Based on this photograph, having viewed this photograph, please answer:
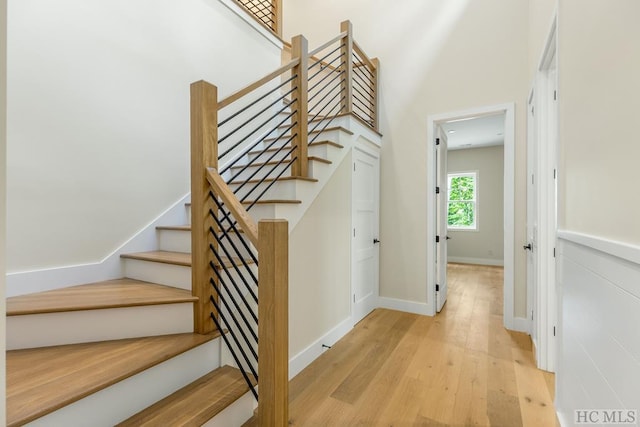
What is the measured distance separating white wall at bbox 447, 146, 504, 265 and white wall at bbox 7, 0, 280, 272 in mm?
6275

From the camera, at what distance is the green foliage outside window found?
23.5 ft

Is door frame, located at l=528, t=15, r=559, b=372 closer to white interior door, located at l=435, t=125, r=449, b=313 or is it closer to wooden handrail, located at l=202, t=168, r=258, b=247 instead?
white interior door, located at l=435, t=125, r=449, b=313

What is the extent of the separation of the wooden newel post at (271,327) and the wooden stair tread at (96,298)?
606 millimetres

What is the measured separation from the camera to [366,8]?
12.8ft

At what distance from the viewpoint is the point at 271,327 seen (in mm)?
1257

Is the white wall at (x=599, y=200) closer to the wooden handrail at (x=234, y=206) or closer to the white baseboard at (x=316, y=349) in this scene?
the wooden handrail at (x=234, y=206)

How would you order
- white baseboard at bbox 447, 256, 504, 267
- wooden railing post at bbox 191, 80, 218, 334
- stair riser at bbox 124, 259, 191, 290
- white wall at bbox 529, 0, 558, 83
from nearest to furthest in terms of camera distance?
wooden railing post at bbox 191, 80, 218, 334 → stair riser at bbox 124, 259, 191, 290 → white wall at bbox 529, 0, 558, 83 → white baseboard at bbox 447, 256, 504, 267

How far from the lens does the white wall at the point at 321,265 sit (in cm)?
222

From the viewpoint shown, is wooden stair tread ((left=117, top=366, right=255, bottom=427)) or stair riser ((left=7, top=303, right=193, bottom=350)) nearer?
wooden stair tread ((left=117, top=366, right=255, bottom=427))

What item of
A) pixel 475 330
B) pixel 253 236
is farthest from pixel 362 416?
pixel 475 330

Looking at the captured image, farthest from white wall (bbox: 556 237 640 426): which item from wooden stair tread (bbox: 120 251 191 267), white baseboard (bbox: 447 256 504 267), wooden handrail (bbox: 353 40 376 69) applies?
white baseboard (bbox: 447 256 504 267)

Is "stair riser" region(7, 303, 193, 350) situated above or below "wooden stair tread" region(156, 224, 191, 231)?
below

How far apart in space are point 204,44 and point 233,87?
0.50 meters

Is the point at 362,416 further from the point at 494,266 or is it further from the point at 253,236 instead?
the point at 494,266
